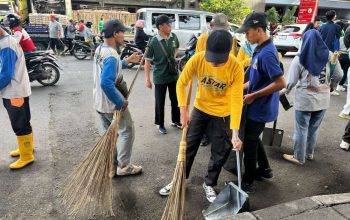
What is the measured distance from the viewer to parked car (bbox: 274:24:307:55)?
42.4 ft

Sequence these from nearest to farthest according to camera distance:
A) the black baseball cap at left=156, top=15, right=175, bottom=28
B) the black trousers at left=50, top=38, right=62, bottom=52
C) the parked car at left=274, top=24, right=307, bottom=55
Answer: the black baseball cap at left=156, top=15, right=175, bottom=28 < the black trousers at left=50, top=38, right=62, bottom=52 < the parked car at left=274, top=24, right=307, bottom=55

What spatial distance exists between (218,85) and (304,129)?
149 centimetres

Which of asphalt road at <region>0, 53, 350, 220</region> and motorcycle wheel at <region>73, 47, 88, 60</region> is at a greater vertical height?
motorcycle wheel at <region>73, 47, 88, 60</region>

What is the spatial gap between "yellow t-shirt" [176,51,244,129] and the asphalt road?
0.94 meters

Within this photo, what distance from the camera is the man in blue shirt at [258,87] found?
8.16ft

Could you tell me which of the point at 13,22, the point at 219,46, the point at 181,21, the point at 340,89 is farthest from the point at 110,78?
the point at 181,21

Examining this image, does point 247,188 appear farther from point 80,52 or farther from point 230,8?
point 230,8

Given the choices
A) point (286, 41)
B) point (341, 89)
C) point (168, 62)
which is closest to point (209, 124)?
point (168, 62)

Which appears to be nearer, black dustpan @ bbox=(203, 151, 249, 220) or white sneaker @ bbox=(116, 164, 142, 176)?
black dustpan @ bbox=(203, 151, 249, 220)

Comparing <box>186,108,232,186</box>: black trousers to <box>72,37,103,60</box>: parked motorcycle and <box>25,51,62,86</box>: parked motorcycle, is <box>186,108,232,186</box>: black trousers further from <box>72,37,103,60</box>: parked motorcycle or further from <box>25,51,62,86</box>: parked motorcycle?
<box>72,37,103,60</box>: parked motorcycle

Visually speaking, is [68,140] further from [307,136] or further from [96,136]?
[307,136]

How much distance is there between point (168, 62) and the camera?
4.23m

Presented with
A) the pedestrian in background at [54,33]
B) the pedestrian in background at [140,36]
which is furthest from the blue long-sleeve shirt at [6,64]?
the pedestrian in background at [54,33]

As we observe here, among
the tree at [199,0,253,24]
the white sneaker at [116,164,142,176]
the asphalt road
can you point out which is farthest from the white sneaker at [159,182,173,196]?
the tree at [199,0,253,24]
